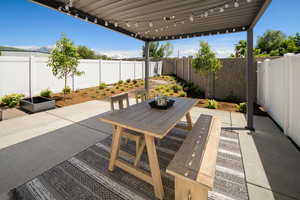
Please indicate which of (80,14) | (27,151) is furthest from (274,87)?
(27,151)

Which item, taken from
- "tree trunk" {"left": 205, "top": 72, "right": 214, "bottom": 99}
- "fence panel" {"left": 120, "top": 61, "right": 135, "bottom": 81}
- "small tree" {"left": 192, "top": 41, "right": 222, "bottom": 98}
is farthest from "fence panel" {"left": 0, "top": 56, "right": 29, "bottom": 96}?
"tree trunk" {"left": 205, "top": 72, "right": 214, "bottom": 99}

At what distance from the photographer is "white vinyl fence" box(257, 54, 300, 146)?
2.30m

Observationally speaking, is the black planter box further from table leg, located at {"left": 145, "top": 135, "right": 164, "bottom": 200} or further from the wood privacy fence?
the wood privacy fence

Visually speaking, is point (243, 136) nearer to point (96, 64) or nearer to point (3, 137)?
point (3, 137)

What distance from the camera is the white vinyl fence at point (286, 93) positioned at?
7.55ft

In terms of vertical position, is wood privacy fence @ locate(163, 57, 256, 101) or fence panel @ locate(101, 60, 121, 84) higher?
fence panel @ locate(101, 60, 121, 84)

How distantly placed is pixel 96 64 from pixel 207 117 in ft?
25.4

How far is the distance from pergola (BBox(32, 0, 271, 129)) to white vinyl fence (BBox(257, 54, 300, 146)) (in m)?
0.56

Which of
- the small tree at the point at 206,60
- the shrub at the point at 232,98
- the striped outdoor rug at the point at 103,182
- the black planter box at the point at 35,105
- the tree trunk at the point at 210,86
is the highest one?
the small tree at the point at 206,60

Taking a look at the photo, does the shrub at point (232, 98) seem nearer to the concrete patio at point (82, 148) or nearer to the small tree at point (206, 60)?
the small tree at point (206, 60)

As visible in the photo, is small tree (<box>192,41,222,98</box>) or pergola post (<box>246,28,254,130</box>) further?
small tree (<box>192,41,222,98</box>)

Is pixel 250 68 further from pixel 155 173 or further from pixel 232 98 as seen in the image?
pixel 155 173

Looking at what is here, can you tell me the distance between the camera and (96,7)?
2.46 meters

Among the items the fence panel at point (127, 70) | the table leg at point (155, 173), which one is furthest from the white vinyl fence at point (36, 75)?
the table leg at point (155, 173)
